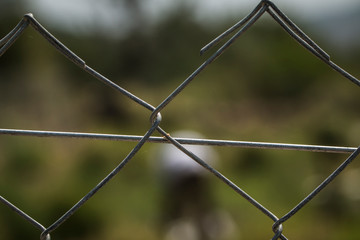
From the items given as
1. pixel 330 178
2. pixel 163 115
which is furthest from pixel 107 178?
pixel 163 115

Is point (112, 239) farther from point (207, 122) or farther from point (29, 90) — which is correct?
point (29, 90)

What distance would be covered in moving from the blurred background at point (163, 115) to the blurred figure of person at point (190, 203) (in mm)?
539

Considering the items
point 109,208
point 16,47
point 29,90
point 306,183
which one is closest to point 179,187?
point 109,208

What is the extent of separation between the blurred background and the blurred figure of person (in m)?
0.54

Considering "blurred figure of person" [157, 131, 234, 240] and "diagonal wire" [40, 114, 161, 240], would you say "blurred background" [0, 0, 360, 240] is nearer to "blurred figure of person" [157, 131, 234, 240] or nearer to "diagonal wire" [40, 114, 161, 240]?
"blurred figure of person" [157, 131, 234, 240]

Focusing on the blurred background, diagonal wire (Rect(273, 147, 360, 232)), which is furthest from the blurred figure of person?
diagonal wire (Rect(273, 147, 360, 232))

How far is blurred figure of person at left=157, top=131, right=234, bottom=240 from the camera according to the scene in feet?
10.4

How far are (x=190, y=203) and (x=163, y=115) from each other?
4.41 m

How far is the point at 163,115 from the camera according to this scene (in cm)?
761

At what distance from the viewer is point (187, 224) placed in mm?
3186

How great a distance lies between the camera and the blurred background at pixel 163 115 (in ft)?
12.6

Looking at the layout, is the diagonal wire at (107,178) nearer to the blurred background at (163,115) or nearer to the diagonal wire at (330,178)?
the diagonal wire at (330,178)

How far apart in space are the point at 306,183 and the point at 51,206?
2.52 metres

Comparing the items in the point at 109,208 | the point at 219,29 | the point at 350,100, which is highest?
the point at 219,29
